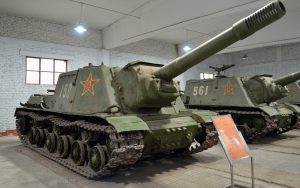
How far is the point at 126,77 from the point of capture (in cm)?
651

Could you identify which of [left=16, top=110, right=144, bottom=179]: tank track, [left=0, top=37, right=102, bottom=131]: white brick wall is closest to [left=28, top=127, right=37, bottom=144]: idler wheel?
[left=16, top=110, right=144, bottom=179]: tank track

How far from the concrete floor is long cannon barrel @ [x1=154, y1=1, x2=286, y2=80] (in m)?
2.05

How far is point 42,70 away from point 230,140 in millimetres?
10920

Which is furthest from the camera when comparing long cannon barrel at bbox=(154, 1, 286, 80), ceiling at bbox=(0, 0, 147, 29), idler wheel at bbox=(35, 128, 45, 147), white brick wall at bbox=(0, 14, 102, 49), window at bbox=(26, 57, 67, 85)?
window at bbox=(26, 57, 67, 85)

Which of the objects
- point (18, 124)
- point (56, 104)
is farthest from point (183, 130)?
point (18, 124)

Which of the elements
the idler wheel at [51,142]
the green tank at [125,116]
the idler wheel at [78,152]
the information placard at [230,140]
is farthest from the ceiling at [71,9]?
the information placard at [230,140]

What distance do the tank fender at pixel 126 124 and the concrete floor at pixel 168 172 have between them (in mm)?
1057

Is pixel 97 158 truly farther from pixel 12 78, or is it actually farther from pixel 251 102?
pixel 12 78

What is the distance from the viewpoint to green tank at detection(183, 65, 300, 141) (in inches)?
391

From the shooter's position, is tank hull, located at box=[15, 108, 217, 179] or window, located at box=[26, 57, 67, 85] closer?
tank hull, located at box=[15, 108, 217, 179]

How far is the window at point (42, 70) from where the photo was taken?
13.3 metres

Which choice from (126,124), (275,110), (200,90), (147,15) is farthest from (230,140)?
(147,15)

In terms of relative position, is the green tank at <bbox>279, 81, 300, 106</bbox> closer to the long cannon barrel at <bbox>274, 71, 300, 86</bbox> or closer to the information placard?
the long cannon barrel at <bbox>274, 71, 300, 86</bbox>

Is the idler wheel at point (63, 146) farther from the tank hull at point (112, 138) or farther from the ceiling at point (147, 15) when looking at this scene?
the ceiling at point (147, 15)
